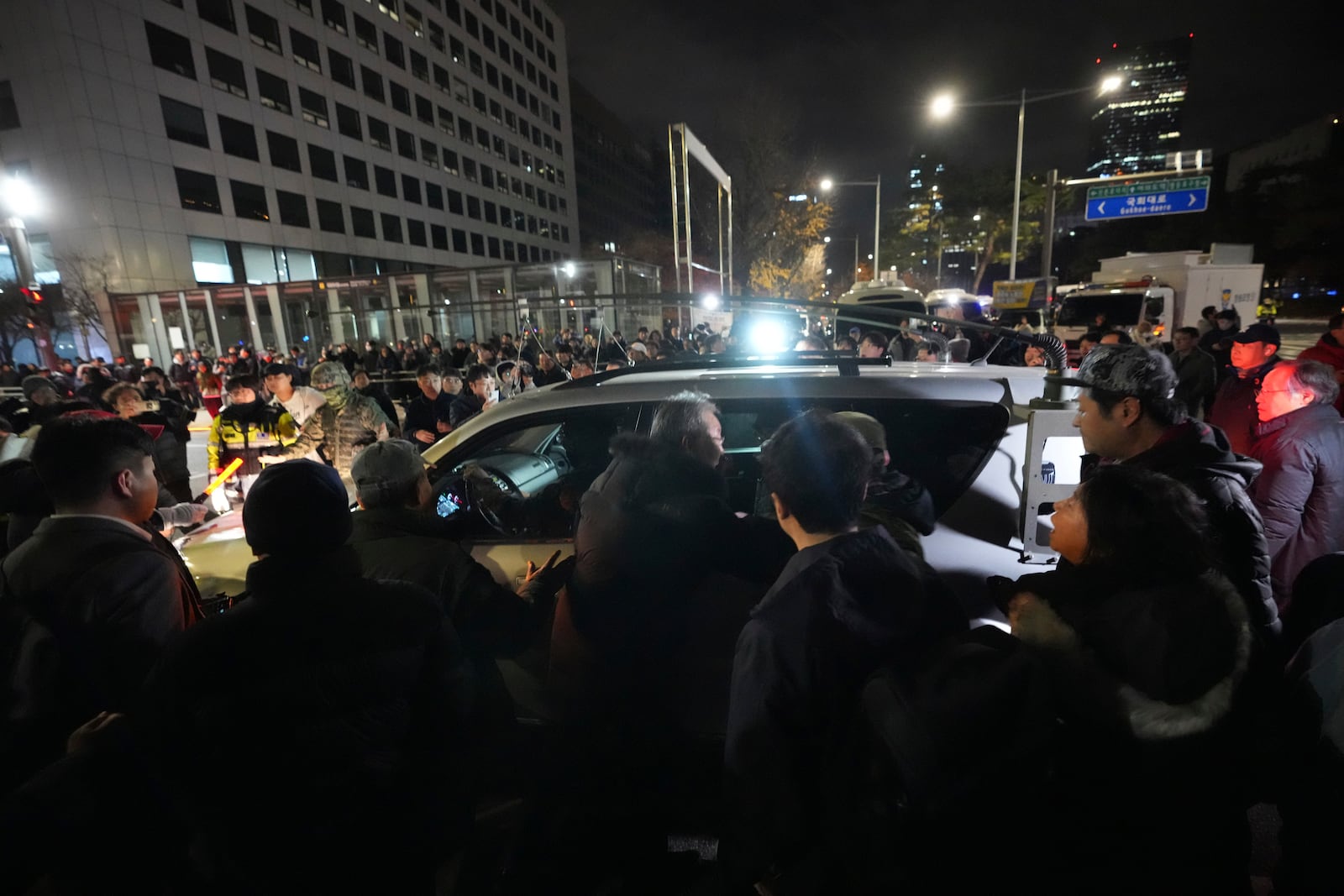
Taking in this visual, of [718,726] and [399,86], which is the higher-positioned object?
[399,86]

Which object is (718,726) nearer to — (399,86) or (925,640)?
(925,640)

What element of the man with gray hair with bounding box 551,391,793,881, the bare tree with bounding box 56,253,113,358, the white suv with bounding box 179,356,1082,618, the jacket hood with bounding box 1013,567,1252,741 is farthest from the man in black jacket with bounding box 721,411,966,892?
the bare tree with bounding box 56,253,113,358

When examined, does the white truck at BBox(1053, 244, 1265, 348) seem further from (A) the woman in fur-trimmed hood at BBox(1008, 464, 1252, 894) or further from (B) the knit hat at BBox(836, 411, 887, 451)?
(A) the woman in fur-trimmed hood at BBox(1008, 464, 1252, 894)

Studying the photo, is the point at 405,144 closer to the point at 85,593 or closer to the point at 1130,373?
the point at 85,593

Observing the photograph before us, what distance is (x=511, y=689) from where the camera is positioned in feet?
8.13

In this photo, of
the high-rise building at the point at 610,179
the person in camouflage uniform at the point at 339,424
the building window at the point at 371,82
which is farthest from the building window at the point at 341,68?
the person in camouflage uniform at the point at 339,424

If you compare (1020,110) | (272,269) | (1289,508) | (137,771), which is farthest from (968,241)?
(137,771)

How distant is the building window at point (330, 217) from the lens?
108 feet

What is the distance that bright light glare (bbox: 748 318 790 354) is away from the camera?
31.2 ft

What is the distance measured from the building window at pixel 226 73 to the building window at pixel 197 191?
4469 mm

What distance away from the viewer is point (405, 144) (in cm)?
3919

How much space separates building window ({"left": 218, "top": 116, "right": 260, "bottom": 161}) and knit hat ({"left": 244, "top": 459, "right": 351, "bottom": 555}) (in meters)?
36.1

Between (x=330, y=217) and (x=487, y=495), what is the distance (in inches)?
1485

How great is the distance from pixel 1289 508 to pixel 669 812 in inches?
127
